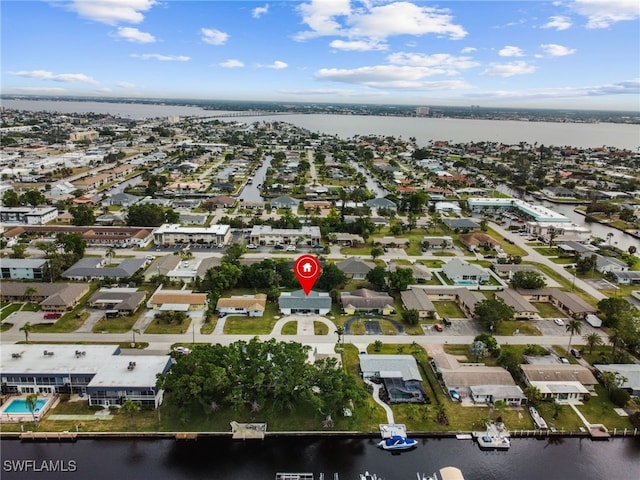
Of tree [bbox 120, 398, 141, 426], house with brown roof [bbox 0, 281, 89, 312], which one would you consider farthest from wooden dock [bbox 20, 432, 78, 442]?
house with brown roof [bbox 0, 281, 89, 312]

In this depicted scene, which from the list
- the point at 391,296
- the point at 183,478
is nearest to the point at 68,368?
the point at 183,478

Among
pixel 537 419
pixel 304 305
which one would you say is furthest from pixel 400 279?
pixel 537 419

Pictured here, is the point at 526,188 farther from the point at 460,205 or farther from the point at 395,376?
the point at 395,376

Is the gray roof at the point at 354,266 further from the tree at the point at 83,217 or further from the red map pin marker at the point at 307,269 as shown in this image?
the tree at the point at 83,217

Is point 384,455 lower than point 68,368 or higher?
lower

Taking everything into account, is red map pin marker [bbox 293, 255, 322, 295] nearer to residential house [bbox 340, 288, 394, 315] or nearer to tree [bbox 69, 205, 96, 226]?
residential house [bbox 340, 288, 394, 315]
